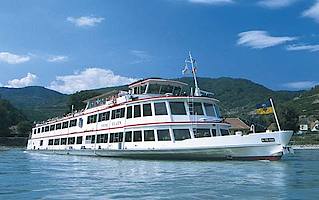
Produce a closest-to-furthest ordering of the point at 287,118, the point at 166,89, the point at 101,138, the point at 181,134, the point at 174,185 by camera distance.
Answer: the point at 174,185 → the point at 181,134 → the point at 166,89 → the point at 101,138 → the point at 287,118

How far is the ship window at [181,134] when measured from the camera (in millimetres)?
26884

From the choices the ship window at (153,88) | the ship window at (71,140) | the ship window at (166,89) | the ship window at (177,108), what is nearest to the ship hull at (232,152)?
the ship window at (177,108)

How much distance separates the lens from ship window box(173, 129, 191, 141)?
26.9m

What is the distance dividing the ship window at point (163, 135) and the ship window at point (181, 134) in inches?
19.0

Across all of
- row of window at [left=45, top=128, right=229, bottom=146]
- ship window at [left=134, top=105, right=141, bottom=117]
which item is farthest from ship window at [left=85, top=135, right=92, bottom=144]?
ship window at [left=134, top=105, right=141, bottom=117]

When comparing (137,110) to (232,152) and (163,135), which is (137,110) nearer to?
(163,135)

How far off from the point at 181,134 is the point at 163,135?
126 centimetres

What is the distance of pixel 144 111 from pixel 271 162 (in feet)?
29.9

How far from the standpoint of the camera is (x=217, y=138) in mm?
24844

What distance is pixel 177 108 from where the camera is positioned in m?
27.8

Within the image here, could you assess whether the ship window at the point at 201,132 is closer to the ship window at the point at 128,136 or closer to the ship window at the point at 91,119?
the ship window at the point at 128,136

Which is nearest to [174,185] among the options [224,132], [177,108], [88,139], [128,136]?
[177,108]

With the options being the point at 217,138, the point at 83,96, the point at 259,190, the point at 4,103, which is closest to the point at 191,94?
the point at 217,138

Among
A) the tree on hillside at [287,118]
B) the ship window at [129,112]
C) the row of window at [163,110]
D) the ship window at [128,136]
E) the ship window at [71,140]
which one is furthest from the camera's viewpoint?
the tree on hillside at [287,118]
